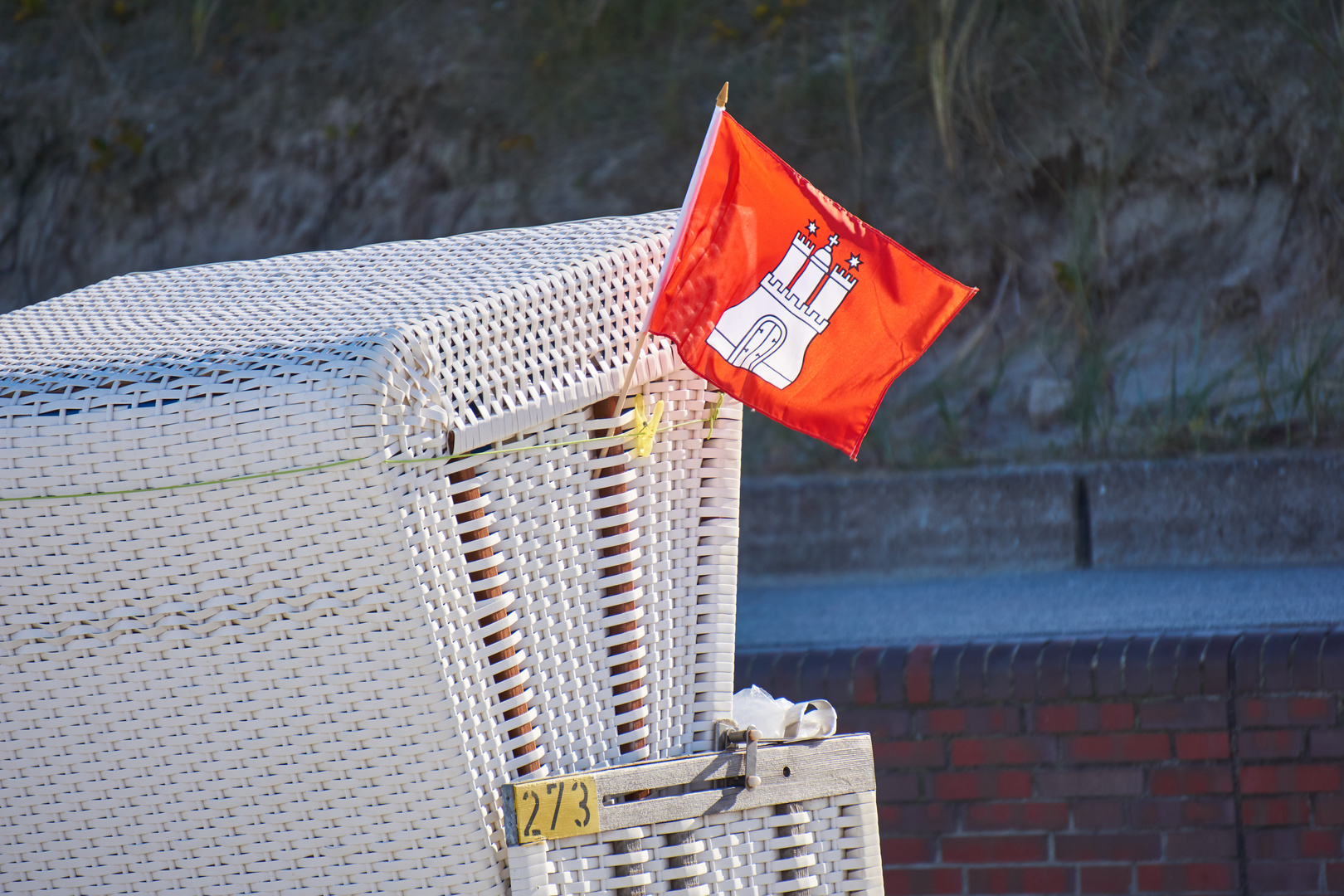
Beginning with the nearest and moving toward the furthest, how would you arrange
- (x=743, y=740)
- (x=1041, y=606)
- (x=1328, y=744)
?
(x=743, y=740)
(x=1328, y=744)
(x=1041, y=606)

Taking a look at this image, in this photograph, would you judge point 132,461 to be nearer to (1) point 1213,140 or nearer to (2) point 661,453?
(2) point 661,453

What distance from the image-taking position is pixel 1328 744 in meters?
3.29

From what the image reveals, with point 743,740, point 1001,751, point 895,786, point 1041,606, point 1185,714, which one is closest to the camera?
point 743,740

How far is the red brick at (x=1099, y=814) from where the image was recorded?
3459mm

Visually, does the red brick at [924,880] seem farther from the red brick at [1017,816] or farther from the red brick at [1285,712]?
the red brick at [1285,712]

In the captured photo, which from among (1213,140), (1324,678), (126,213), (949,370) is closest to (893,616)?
(1324,678)

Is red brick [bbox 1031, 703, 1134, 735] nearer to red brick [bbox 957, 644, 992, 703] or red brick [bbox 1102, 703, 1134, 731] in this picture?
red brick [bbox 1102, 703, 1134, 731]

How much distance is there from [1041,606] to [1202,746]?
2.51 feet

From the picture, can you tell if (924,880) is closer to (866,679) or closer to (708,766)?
(866,679)

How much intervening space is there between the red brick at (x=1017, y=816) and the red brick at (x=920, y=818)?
5cm

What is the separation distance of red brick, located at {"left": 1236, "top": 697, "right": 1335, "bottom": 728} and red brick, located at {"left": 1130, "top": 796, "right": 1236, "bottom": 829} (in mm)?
218

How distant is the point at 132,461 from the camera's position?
1.66 m

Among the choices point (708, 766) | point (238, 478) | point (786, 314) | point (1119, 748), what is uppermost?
point (786, 314)

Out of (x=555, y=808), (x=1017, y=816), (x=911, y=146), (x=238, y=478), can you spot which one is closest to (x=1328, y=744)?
(x=1017, y=816)
